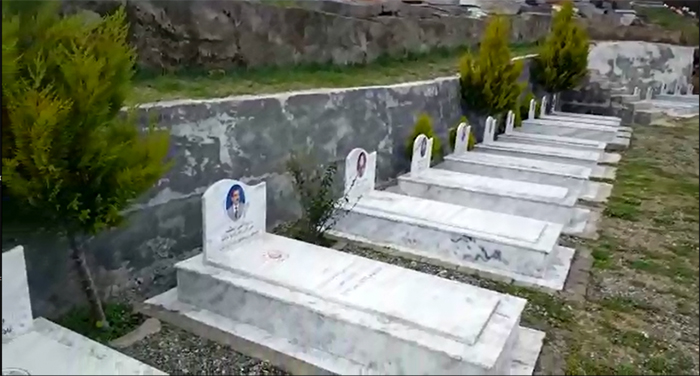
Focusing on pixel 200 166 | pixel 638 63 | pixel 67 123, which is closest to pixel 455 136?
pixel 200 166

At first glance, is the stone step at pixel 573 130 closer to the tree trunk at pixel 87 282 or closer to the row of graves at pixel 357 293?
the row of graves at pixel 357 293

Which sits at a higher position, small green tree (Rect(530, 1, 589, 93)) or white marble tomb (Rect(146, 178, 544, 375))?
small green tree (Rect(530, 1, 589, 93))

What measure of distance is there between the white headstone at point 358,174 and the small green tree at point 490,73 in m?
3.50

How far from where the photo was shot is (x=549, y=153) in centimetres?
733

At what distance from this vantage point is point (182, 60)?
5020 millimetres

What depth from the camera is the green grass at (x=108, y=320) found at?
111 inches

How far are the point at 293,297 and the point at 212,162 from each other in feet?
4.37

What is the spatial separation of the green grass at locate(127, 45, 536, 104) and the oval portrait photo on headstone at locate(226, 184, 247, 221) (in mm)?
810

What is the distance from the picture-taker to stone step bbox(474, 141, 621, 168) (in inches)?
284

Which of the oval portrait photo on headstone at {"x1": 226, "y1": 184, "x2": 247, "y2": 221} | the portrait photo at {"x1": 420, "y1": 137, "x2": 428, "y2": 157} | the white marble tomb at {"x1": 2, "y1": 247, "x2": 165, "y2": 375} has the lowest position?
the white marble tomb at {"x1": 2, "y1": 247, "x2": 165, "y2": 375}

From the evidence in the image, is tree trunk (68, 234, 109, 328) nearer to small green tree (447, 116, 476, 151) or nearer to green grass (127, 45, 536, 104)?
green grass (127, 45, 536, 104)

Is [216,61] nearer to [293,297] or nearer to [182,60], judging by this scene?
[182,60]

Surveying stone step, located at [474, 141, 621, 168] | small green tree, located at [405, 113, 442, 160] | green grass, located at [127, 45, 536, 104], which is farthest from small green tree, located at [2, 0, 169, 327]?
stone step, located at [474, 141, 621, 168]

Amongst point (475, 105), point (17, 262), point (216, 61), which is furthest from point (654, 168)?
point (17, 262)
